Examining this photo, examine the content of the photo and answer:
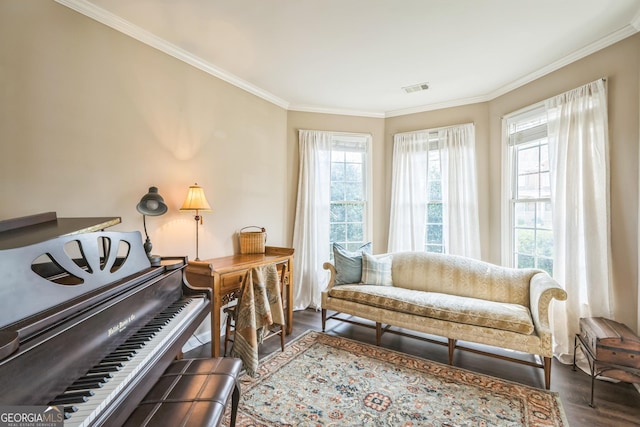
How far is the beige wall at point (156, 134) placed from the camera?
1.79m

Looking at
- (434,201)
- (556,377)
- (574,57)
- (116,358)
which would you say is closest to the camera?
(116,358)

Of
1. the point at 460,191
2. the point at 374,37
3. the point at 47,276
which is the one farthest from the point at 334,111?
the point at 47,276

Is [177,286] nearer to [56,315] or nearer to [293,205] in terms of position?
[56,315]

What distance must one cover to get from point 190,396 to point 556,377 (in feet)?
9.02

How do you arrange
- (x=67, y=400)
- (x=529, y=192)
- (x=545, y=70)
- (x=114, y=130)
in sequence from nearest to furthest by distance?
(x=67, y=400)
(x=114, y=130)
(x=545, y=70)
(x=529, y=192)

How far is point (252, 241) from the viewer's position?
3219 millimetres

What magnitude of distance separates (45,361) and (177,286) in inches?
36.4

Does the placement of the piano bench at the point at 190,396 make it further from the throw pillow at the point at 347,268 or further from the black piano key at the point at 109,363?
the throw pillow at the point at 347,268

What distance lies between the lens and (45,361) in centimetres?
80

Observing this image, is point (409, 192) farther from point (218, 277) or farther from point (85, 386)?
point (85, 386)

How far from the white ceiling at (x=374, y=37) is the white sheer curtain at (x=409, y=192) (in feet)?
2.48

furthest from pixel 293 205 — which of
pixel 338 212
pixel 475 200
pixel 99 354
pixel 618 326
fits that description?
pixel 618 326

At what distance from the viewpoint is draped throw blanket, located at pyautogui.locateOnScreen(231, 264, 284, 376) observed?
220 centimetres

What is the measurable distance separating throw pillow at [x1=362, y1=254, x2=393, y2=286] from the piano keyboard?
85.9 inches
